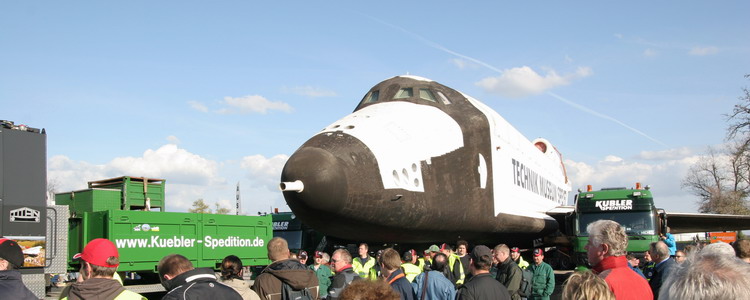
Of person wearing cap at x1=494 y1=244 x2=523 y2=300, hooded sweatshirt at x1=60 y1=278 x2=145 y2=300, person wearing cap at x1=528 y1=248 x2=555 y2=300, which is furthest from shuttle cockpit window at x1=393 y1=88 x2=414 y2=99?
hooded sweatshirt at x1=60 y1=278 x2=145 y2=300

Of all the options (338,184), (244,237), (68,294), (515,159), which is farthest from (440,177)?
(68,294)

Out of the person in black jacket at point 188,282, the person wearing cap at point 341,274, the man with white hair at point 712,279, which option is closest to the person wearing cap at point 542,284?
the person wearing cap at point 341,274

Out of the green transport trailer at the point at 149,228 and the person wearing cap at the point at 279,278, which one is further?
the green transport trailer at the point at 149,228

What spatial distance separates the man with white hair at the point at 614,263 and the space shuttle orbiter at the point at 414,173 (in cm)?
430

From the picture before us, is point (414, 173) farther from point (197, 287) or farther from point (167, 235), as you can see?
point (197, 287)

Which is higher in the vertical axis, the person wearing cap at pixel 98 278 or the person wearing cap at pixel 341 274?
the person wearing cap at pixel 98 278

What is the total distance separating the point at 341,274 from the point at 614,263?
348 centimetres

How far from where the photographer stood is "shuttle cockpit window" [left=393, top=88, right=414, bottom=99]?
12078mm

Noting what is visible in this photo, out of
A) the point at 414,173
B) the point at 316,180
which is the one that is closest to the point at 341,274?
the point at 316,180

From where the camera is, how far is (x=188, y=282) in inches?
152

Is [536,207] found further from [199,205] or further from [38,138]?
[199,205]

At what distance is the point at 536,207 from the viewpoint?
15750 millimetres

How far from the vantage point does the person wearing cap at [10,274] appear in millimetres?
3929

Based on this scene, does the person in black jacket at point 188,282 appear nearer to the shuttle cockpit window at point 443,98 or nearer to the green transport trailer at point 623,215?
the shuttle cockpit window at point 443,98
